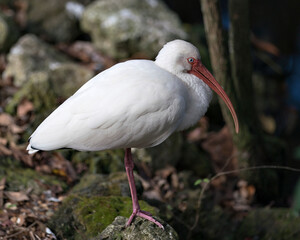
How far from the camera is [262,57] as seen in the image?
10.5 metres

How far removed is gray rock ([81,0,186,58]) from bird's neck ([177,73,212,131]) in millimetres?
3948

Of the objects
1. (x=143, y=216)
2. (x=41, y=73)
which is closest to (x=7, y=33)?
(x=41, y=73)

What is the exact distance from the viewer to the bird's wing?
11.5 feet

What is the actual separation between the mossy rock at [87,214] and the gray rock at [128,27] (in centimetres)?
408

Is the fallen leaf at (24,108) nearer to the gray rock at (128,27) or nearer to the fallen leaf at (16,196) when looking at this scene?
the fallen leaf at (16,196)

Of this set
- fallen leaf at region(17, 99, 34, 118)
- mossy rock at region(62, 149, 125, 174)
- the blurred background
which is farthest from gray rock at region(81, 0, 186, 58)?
mossy rock at region(62, 149, 125, 174)

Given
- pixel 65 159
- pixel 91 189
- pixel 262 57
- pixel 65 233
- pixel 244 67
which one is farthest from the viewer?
pixel 262 57

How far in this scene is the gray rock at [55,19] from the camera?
8414 millimetres

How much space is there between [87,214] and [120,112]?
1070mm

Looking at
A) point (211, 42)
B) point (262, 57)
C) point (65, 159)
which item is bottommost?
point (262, 57)

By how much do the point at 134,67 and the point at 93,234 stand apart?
144cm

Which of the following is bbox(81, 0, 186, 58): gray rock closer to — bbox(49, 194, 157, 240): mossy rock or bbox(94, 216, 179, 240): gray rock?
bbox(49, 194, 157, 240): mossy rock

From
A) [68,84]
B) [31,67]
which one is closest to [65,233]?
[68,84]

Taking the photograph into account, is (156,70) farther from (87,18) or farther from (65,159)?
(87,18)
